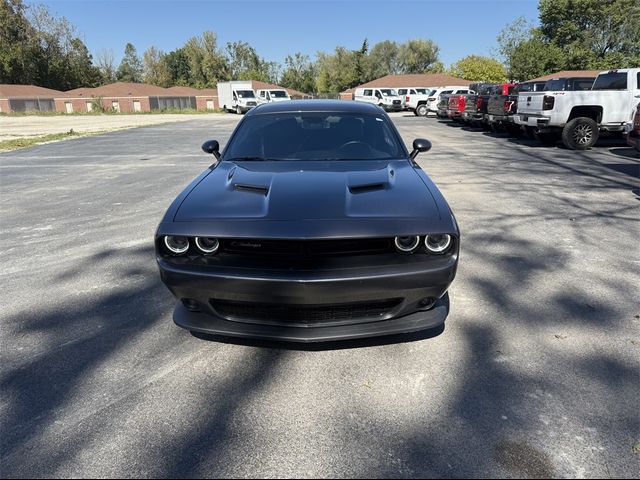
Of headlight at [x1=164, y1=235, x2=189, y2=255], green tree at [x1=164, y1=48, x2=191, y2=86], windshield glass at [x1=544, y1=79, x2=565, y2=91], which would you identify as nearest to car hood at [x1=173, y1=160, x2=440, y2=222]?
headlight at [x1=164, y1=235, x2=189, y2=255]

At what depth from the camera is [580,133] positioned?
12836 mm

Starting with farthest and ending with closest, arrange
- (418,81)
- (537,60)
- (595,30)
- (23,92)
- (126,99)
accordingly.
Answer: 1. (126,99)
2. (23,92)
3. (418,81)
4. (595,30)
5. (537,60)

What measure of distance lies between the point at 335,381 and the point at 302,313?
1.47ft

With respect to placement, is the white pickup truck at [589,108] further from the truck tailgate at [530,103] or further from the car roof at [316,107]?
the car roof at [316,107]

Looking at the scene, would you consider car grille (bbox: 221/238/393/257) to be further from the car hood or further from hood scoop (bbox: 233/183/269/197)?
hood scoop (bbox: 233/183/269/197)

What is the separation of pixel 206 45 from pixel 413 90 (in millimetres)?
68059

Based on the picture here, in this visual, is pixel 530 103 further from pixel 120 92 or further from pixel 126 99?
pixel 120 92

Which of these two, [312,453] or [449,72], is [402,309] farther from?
[449,72]

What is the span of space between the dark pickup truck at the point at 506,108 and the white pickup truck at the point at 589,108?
3140 mm

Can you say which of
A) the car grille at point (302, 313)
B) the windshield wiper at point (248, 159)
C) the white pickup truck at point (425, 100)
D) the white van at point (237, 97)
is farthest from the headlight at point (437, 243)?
the white van at point (237, 97)

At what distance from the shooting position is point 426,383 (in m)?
2.71

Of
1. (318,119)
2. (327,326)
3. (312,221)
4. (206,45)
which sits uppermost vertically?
(206,45)

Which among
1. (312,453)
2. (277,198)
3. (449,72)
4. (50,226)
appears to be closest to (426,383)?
(312,453)


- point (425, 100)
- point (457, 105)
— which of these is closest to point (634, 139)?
point (457, 105)
